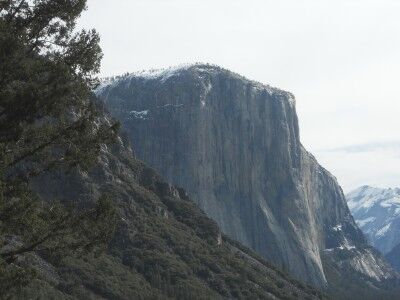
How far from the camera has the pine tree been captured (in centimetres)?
2570

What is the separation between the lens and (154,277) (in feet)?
628

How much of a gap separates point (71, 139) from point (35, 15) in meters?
5.35

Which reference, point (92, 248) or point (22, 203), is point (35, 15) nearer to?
point (22, 203)

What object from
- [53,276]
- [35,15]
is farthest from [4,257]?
[53,276]

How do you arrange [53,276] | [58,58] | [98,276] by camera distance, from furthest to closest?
1. [98,276]
2. [53,276]
3. [58,58]

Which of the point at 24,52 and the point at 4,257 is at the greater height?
the point at 24,52

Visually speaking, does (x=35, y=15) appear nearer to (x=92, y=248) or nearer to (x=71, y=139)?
(x=71, y=139)

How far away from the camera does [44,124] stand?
89.0 feet

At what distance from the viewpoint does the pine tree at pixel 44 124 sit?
25703 millimetres

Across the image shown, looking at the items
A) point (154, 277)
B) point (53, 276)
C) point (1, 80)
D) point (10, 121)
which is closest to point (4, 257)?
point (10, 121)

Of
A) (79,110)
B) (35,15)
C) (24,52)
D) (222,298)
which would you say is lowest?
(222,298)

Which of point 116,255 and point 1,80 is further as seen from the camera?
point 116,255

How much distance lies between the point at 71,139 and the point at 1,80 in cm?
368

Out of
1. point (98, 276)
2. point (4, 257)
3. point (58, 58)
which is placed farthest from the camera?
point (98, 276)
